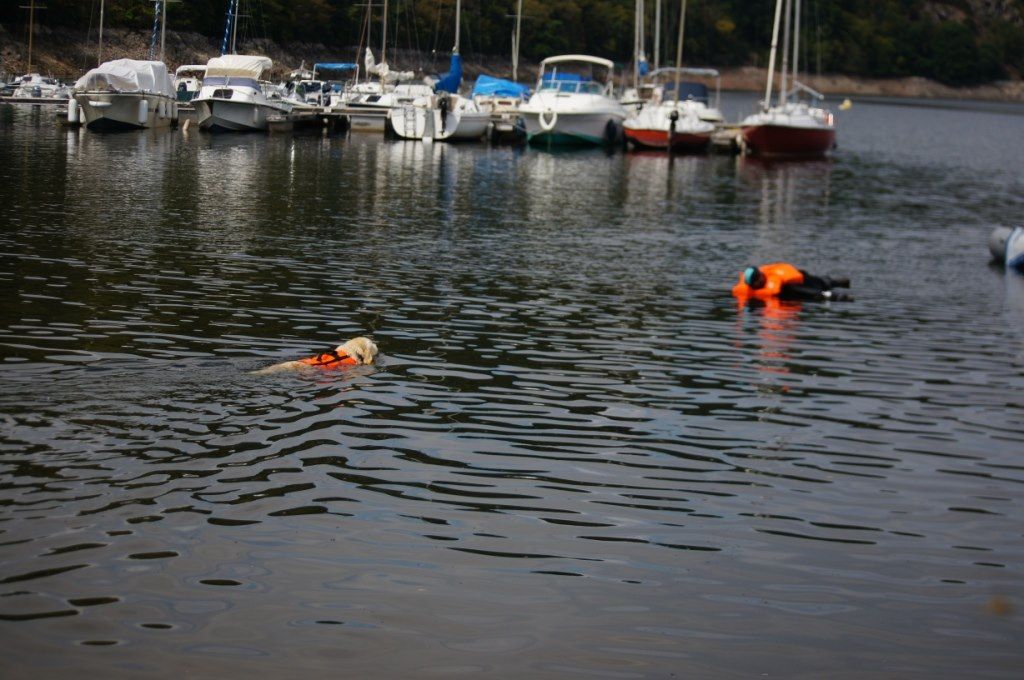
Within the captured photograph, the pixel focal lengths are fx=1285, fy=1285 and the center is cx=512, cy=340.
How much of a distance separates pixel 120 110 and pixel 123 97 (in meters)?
0.67

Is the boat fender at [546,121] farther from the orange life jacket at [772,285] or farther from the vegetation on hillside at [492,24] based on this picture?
the orange life jacket at [772,285]

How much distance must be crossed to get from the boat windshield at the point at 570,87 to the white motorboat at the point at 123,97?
19888 mm

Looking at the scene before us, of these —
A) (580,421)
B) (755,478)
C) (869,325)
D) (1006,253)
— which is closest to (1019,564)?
(755,478)

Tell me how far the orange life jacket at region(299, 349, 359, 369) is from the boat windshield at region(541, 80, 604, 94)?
178ft

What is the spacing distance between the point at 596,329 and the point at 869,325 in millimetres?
4980

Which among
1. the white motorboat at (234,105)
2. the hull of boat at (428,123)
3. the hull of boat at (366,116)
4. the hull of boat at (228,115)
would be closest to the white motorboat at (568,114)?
the hull of boat at (428,123)

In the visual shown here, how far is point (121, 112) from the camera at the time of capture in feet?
207

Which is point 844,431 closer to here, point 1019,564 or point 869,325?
point 1019,564

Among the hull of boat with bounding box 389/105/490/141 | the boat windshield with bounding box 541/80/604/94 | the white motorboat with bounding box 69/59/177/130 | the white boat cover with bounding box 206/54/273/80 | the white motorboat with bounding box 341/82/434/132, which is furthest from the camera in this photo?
the white boat cover with bounding box 206/54/273/80

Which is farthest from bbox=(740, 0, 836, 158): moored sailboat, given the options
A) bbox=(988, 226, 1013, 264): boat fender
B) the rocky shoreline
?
the rocky shoreline

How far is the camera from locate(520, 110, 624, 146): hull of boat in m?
67.3

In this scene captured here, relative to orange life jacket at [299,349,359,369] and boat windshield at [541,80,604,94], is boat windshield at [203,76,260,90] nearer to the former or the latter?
boat windshield at [541,80,604,94]

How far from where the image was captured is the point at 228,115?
6662cm

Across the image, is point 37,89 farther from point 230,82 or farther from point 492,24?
point 492,24
